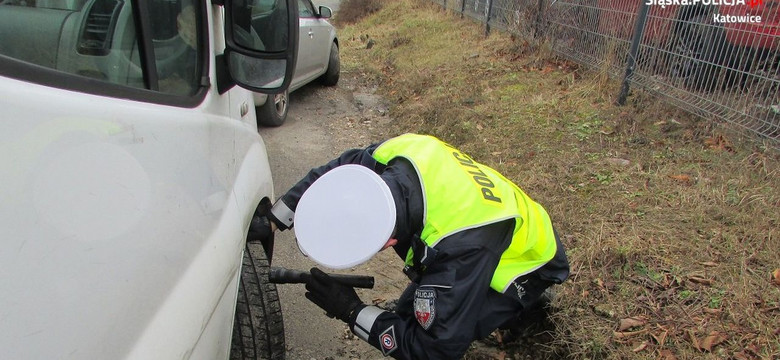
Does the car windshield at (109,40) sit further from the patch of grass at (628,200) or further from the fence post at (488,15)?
the fence post at (488,15)

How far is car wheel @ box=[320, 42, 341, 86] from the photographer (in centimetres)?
728

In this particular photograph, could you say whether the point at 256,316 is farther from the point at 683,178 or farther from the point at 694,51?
the point at 694,51

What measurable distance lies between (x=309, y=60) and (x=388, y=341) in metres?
4.85

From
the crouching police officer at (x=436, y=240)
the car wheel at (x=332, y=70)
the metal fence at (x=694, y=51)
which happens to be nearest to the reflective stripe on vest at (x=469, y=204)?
the crouching police officer at (x=436, y=240)

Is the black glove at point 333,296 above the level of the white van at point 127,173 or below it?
below

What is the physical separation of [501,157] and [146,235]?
3522 mm

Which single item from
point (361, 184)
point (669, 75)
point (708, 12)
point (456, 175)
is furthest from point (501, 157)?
point (361, 184)

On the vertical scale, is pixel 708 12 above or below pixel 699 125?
above

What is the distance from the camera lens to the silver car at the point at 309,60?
5.32 metres

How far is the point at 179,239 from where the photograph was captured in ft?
3.70

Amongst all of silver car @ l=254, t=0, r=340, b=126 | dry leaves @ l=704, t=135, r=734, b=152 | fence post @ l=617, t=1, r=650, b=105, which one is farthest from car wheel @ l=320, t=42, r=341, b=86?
dry leaves @ l=704, t=135, r=734, b=152

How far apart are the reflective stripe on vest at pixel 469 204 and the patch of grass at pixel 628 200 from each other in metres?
0.69

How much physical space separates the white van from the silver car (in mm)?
3326

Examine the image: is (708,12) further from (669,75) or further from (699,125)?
(699,125)
